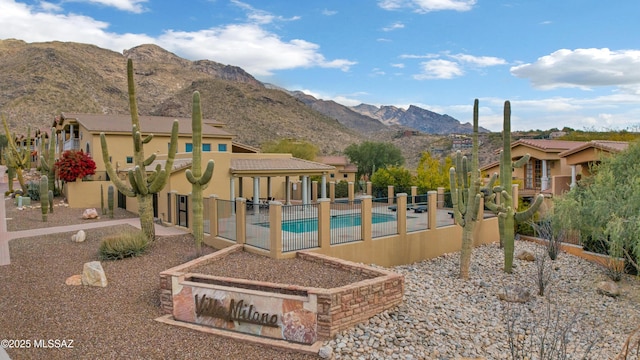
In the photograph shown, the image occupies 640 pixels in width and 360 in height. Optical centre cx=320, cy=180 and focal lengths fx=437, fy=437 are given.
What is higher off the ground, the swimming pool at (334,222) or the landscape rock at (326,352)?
the swimming pool at (334,222)

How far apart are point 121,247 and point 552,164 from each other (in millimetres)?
27600

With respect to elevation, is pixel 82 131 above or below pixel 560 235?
above

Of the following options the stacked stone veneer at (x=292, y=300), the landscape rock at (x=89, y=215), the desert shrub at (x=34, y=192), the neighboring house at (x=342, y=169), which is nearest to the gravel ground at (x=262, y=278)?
the stacked stone veneer at (x=292, y=300)

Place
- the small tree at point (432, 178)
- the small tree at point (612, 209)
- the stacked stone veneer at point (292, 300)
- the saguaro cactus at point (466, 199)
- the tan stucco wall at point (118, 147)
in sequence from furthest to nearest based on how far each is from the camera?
the small tree at point (432, 178), the tan stucco wall at point (118, 147), the saguaro cactus at point (466, 199), the small tree at point (612, 209), the stacked stone veneer at point (292, 300)

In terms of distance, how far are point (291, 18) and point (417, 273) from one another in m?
31.4

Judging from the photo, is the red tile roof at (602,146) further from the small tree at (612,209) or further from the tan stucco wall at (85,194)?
the tan stucco wall at (85,194)

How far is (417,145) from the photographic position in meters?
80.7

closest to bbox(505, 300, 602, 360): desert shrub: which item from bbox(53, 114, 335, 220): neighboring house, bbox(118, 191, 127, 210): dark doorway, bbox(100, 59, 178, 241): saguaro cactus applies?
bbox(100, 59, 178, 241): saguaro cactus

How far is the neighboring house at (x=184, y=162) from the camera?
2270 cm

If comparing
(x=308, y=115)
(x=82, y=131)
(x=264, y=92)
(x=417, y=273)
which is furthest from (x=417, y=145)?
(x=417, y=273)

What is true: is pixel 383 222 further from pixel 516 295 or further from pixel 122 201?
pixel 122 201

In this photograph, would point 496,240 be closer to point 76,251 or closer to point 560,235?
point 560,235

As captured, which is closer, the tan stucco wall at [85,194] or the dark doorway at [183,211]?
the dark doorway at [183,211]

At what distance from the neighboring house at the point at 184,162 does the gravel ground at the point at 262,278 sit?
6928mm
